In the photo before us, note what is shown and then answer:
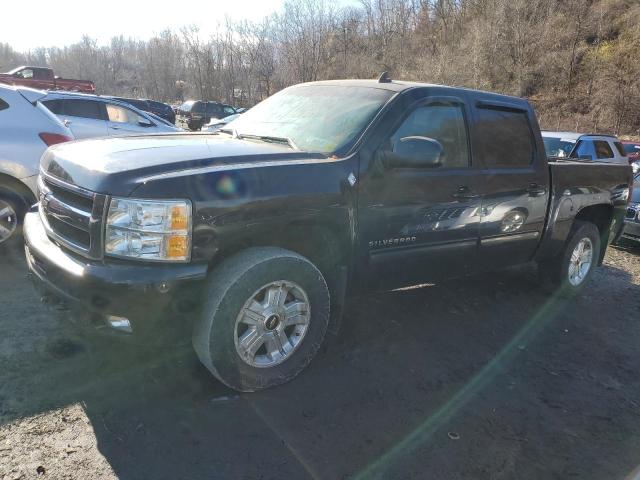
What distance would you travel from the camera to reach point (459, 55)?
38656 millimetres

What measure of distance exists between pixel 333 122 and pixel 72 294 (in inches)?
81.7

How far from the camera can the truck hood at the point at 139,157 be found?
2.75m

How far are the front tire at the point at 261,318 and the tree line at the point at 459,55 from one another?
30.2m

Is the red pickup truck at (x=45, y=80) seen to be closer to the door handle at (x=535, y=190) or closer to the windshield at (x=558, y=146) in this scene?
the windshield at (x=558, y=146)

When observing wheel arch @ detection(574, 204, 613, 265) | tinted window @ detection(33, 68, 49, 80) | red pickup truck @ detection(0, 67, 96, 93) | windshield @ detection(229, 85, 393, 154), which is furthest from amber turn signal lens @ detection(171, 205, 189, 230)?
tinted window @ detection(33, 68, 49, 80)

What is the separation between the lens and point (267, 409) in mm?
3049

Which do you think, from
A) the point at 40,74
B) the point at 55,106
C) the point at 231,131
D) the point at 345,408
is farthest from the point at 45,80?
the point at 345,408

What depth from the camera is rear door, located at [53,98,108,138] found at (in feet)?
32.2

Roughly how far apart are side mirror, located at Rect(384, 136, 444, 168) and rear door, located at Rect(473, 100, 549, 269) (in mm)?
865

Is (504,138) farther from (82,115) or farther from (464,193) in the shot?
(82,115)

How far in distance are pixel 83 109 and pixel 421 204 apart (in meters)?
8.94

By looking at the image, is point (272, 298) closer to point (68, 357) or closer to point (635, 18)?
point (68, 357)

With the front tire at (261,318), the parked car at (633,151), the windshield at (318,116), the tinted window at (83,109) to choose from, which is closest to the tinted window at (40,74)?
the tinted window at (83,109)

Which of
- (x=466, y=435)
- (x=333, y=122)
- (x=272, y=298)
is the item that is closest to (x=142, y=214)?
(x=272, y=298)
